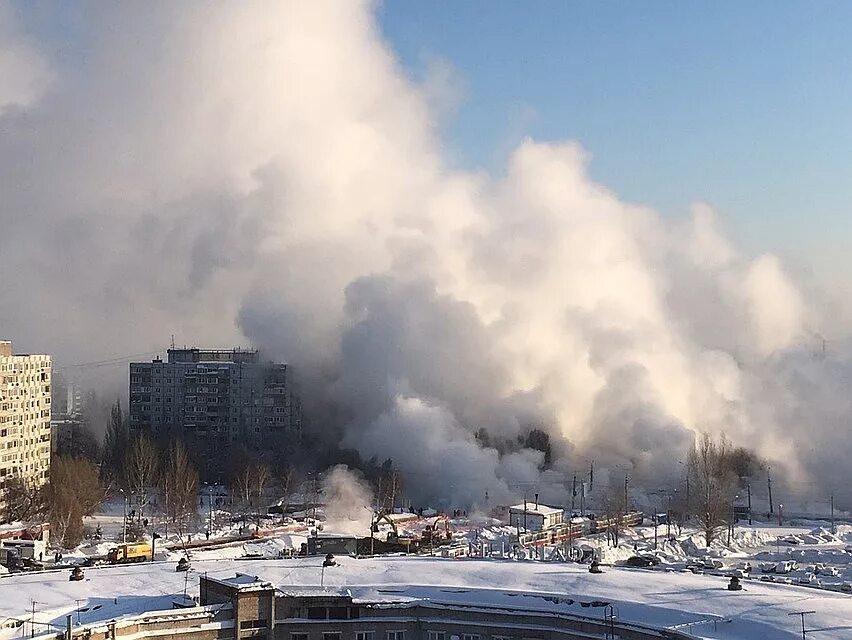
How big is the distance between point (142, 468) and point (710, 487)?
64.1ft

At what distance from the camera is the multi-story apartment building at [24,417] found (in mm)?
38906

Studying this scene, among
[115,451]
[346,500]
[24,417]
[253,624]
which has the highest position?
[24,417]

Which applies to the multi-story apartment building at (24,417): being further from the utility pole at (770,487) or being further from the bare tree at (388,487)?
the utility pole at (770,487)

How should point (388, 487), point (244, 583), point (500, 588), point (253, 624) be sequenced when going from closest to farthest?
1. point (253, 624)
2. point (244, 583)
3. point (500, 588)
4. point (388, 487)

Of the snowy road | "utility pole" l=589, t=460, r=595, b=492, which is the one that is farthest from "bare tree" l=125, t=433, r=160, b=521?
the snowy road

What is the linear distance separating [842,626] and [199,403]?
43697mm

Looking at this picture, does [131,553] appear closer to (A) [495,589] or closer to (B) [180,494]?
(B) [180,494]

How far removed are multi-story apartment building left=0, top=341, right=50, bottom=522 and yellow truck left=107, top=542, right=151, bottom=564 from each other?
1350 centimetres

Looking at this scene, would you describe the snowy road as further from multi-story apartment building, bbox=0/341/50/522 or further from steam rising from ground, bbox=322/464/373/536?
multi-story apartment building, bbox=0/341/50/522

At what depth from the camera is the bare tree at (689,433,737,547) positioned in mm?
32188

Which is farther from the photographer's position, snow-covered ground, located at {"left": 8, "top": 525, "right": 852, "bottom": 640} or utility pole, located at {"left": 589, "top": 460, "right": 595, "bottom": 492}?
utility pole, located at {"left": 589, "top": 460, "right": 595, "bottom": 492}

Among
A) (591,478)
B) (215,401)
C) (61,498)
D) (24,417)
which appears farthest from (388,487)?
(215,401)

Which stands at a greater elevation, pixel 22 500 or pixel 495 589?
pixel 22 500

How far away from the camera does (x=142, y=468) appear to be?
3881 centimetres
